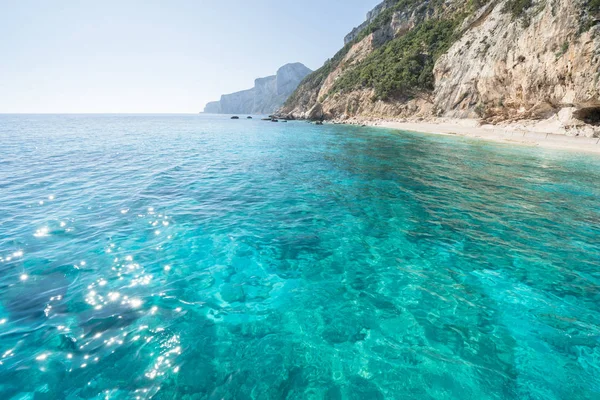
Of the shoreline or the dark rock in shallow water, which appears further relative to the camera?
the shoreline

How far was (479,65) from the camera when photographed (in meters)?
44.6

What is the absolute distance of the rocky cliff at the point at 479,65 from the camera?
94.6 ft

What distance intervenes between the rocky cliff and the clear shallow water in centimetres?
2721

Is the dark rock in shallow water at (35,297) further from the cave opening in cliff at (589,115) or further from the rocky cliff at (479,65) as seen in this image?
the cave opening in cliff at (589,115)

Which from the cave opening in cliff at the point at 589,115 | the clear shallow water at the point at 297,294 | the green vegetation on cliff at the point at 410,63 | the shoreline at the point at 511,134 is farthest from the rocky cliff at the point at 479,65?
the clear shallow water at the point at 297,294

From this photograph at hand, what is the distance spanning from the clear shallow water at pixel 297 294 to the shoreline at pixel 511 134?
72.6 ft

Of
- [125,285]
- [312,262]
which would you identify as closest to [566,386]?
[312,262]

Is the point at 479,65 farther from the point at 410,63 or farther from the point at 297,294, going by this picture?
the point at 297,294

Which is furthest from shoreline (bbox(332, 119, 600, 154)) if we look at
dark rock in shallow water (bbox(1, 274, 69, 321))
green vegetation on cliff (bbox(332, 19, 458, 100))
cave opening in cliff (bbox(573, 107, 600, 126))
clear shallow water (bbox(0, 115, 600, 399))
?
dark rock in shallow water (bbox(1, 274, 69, 321))

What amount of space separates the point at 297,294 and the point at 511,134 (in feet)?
139

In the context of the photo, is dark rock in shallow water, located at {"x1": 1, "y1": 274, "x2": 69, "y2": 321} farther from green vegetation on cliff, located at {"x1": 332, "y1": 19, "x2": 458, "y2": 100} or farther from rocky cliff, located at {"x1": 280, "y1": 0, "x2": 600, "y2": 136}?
green vegetation on cliff, located at {"x1": 332, "y1": 19, "x2": 458, "y2": 100}

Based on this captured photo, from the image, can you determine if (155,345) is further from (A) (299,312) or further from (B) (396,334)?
(B) (396,334)

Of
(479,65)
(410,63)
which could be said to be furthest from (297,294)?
(410,63)

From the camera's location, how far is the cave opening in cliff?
28922 millimetres
